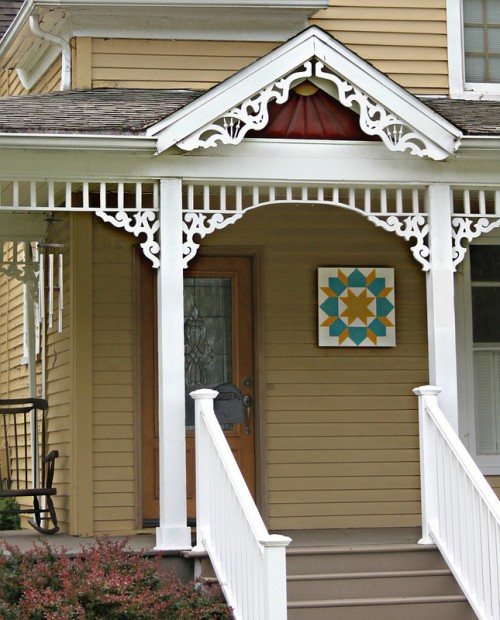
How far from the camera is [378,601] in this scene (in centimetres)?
805

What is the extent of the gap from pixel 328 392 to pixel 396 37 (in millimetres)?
3340

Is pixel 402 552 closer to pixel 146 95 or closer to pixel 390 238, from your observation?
pixel 390 238

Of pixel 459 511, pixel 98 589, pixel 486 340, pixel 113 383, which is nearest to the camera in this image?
pixel 98 589

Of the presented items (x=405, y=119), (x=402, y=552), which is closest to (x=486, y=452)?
(x=402, y=552)

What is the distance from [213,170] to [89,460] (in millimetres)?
2727

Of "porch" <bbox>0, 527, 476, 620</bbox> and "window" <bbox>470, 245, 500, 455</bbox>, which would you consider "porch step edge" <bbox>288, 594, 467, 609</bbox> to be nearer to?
"porch" <bbox>0, 527, 476, 620</bbox>

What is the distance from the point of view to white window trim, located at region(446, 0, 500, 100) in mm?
11242

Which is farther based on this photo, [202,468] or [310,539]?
[310,539]

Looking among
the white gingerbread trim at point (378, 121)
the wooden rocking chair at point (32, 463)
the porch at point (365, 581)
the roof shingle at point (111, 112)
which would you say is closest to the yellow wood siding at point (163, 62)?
the roof shingle at point (111, 112)

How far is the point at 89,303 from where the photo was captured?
33.7 feet

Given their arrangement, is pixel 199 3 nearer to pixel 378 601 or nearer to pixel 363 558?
pixel 363 558

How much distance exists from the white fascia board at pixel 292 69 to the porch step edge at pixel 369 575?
3.06 metres

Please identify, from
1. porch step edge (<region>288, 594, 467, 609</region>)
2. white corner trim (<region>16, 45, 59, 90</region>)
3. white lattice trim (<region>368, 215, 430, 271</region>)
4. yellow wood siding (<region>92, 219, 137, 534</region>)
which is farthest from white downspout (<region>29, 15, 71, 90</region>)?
porch step edge (<region>288, 594, 467, 609</region>)

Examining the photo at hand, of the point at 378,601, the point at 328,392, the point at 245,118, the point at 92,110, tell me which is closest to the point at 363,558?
the point at 378,601
